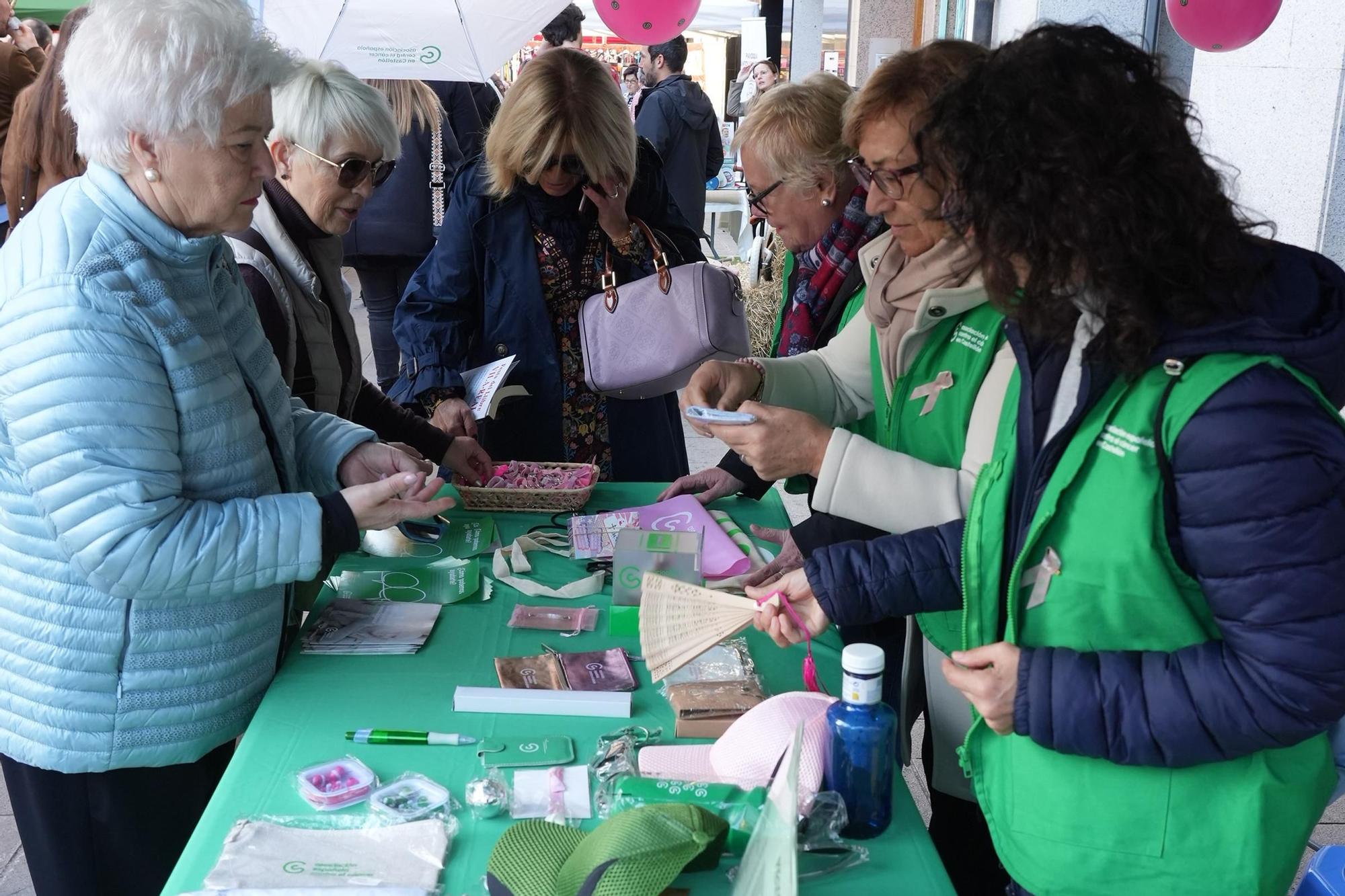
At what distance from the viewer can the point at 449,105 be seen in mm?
5160

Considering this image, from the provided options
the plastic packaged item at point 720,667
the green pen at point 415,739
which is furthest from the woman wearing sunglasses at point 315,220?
the plastic packaged item at point 720,667

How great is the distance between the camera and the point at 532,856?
1198 millimetres

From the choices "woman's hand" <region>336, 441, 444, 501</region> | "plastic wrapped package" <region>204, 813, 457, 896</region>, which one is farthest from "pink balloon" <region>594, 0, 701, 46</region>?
"plastic wrapped package" <region>204, 813, 457, 896</region>

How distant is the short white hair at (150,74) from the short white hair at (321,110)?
2.38 ft

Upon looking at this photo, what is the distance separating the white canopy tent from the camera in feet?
11.7

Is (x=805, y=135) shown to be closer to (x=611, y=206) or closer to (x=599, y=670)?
(x=611, y=206)

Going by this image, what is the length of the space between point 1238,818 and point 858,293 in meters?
1.32

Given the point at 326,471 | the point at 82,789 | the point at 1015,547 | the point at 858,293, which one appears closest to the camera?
the point at 1015,547

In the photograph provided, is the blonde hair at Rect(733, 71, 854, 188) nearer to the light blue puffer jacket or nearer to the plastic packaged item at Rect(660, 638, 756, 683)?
the plastic packaged item at Rect(660, 638, 756, 683)

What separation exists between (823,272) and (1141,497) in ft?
4.24

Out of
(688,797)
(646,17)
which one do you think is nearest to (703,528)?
(688,797)

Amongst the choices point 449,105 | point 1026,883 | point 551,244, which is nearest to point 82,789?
point 1026,883

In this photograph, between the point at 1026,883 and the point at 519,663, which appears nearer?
the point at 1026,883

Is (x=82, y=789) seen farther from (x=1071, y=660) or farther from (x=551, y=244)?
(x=551, y=244)
